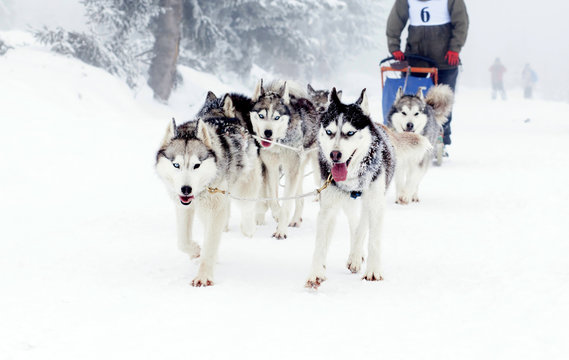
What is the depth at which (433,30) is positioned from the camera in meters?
7.11

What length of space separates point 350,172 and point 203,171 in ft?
2.76

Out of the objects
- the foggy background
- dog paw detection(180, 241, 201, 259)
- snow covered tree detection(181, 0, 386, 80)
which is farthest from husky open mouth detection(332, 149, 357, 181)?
the foggy background

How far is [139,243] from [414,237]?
211 cm

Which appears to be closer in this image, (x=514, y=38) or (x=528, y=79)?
(x=528, y=79)

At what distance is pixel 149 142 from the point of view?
29.3 feet

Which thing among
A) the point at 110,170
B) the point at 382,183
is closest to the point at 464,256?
the point at 382,183

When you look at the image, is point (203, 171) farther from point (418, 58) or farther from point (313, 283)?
point (418, 58)

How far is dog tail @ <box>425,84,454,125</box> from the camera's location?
6625 millimetres

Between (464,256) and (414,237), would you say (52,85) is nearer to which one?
(414,237)

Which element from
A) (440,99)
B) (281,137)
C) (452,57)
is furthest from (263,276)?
(452,57)

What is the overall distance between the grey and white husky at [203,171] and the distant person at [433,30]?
13.5 feet

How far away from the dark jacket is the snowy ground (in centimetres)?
169

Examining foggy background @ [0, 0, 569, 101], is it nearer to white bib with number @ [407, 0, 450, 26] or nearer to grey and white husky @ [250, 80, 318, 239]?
white bib with number @ [407, 0, 450, 26]

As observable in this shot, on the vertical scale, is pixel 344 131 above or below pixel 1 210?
above
